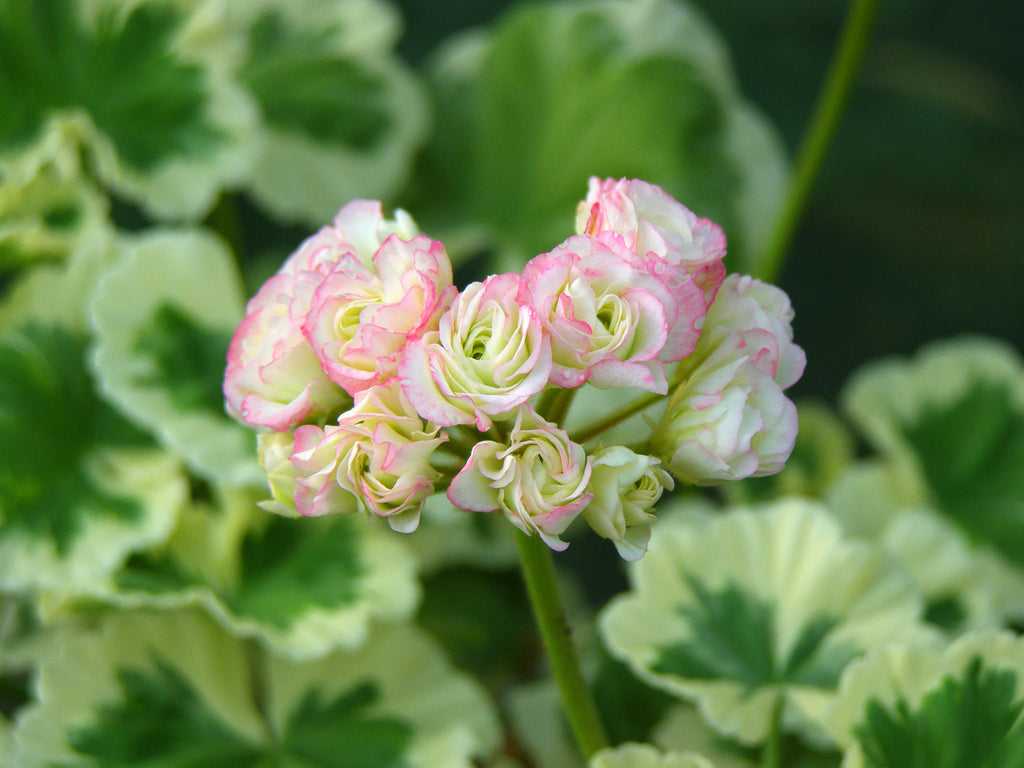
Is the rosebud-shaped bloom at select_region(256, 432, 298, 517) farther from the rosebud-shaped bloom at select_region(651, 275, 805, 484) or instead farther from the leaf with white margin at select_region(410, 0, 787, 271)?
the leaf with white margin at select_region(410, 0, 787, 271)

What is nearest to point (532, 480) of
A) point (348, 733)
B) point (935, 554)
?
point (348, 733)

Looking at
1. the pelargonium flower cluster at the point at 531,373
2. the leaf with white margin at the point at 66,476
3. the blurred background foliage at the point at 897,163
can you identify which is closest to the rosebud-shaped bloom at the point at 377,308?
the pelargonium flower cluster at the point at 531,373

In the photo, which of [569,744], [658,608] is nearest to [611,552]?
[569,744]

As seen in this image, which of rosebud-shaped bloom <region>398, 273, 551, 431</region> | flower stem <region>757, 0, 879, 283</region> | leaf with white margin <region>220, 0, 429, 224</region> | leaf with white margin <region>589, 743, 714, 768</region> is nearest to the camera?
rosebud-shaped bloom <region>398, 273, 551, 431</region>

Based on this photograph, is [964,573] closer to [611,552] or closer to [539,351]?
[539,351]

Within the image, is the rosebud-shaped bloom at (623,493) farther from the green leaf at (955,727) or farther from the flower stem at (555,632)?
the green leaf at (955,727)

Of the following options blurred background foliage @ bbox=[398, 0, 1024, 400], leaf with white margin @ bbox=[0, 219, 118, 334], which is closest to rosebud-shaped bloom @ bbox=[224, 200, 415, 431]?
leaf with white margin @ bbox=[0, 219, 118, 334]

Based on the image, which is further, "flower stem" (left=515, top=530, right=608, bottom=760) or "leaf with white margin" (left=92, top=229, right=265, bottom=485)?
"leaf with white margin" (left=92, top=229, right=265, bottom=485)
